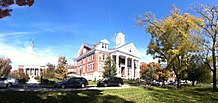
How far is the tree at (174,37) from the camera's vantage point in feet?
118

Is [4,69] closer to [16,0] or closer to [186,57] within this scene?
[186,57]

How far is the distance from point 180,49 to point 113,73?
30.0 metres

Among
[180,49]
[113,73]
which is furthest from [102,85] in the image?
[113,73]

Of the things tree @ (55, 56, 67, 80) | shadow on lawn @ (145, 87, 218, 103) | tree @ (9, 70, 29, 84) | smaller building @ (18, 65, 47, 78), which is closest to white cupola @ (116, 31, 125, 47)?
tree @ (55, 56, 67, 80)

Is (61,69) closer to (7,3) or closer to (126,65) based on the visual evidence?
(126,65)

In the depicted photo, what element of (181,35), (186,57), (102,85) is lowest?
(102,85)

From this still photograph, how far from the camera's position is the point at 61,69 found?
68125 millimetres

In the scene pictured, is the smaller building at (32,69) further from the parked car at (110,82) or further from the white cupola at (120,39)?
the parked car at (110,82)

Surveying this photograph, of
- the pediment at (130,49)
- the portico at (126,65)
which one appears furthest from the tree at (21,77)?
the pediment at (130,49)

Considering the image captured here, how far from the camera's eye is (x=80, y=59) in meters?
88.8

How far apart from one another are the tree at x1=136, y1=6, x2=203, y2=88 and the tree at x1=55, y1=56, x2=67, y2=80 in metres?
32.1

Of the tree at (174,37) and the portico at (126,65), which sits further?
the portico at (126,65)

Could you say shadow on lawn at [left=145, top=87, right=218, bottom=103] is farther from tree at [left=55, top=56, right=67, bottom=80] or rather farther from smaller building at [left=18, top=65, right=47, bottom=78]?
smaller building at [left=18, top=65, right=47, bottom=78]

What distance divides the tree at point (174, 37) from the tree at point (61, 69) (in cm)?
3207
